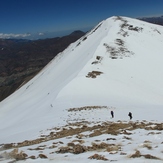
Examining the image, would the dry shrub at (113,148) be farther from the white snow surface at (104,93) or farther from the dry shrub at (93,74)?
the dry shrub at (93,74)

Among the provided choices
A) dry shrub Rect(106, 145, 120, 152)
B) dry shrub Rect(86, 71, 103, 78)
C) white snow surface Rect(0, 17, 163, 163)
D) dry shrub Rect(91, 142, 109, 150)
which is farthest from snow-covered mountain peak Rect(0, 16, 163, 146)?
dry shrub Rect(106, 145, 120, 152)

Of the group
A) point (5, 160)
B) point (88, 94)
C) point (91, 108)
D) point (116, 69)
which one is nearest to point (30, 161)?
point (5, 160)

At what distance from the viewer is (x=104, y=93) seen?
131ft

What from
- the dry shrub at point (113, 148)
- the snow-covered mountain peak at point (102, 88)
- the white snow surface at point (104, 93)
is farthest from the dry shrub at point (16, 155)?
the snow-covered mountain peak at point (102, 88)

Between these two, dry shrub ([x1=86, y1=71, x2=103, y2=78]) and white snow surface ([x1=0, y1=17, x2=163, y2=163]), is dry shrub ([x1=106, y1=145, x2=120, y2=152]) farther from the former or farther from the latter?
dry shrub ([x1=86, y1=71, x2=103, y2=78])

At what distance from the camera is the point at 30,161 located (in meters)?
10.2

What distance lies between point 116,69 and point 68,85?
15.7 metres

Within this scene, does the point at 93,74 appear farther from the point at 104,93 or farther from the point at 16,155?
the point at 16,155

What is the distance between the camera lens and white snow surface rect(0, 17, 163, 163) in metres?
25.7

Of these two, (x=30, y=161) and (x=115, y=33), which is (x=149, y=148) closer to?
(x=30, y=161)

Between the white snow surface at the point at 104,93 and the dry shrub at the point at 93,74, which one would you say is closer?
the white snow surface at the point at 104,93

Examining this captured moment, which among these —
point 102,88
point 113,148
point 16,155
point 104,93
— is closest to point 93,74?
point 102,88

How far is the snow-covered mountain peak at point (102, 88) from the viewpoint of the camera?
2989 cm

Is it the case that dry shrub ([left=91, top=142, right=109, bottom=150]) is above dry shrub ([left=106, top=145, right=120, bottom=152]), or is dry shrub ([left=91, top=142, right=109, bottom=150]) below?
below
